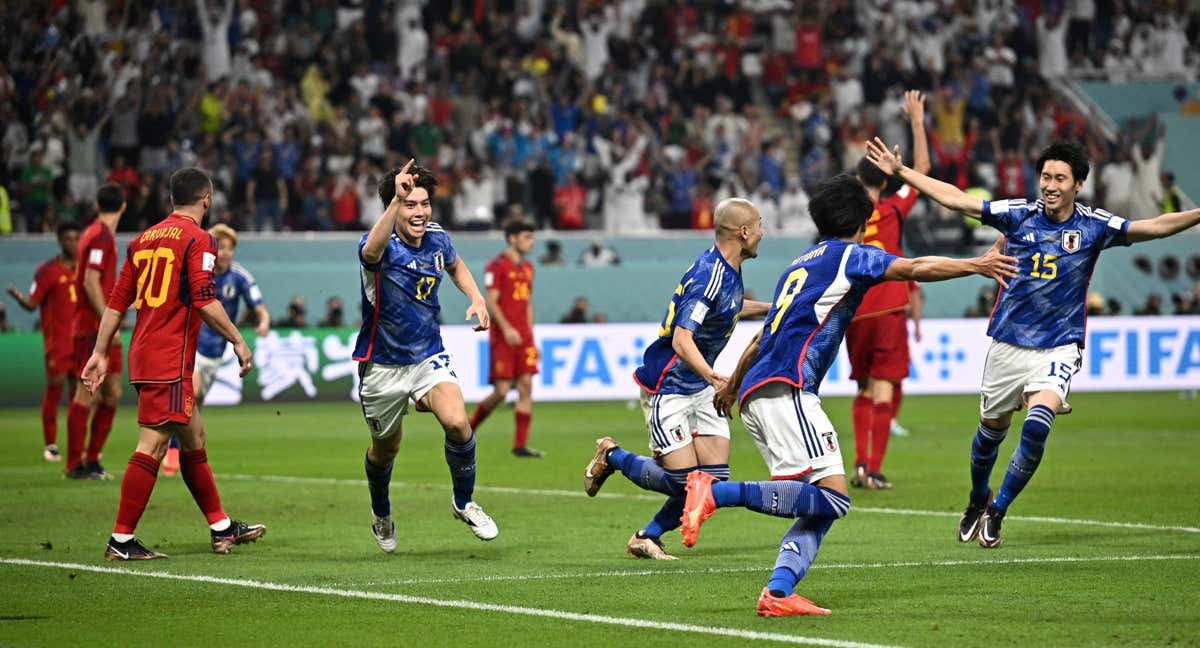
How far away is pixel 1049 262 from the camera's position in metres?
10.6

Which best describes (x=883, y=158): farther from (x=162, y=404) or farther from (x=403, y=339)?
(x=162, y=404)

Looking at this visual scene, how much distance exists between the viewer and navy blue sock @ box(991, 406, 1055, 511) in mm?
10461

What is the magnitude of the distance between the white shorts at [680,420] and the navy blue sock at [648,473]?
0.16m

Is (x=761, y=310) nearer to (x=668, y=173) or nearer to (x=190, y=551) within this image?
(x=190, y=551)

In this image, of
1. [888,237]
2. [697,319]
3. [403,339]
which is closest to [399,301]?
[403,339]

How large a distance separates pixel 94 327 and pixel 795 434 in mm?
9500

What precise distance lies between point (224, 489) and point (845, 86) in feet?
69.0

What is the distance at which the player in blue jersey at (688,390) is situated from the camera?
30.9 ft

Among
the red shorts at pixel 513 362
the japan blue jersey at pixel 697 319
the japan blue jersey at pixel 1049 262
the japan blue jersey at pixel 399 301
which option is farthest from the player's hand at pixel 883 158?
the red shorts at pixel 513 362

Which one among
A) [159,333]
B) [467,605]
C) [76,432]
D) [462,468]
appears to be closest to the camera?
[467,605]

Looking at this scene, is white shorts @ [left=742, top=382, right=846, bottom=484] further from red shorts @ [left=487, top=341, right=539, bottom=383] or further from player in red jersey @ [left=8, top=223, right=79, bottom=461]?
player in red jersey @ [left=8, top=223, right=79, bottom=461]

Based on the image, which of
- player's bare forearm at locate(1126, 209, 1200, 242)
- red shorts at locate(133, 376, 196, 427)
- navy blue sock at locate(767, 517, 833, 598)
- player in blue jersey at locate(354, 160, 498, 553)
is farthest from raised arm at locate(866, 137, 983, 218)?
red shorts at locate(133, 376, 196, 427)

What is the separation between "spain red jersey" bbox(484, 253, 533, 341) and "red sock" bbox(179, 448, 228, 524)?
8.21 metres

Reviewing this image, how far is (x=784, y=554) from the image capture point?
7906 mm
